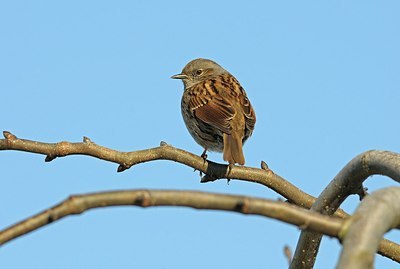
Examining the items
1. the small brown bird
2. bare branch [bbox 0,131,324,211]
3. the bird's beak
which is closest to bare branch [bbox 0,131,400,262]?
bare branch [bbox 0,131,324,211]

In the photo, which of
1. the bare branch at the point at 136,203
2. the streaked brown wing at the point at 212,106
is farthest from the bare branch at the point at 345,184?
the streaked brown wing at the point at 212,106

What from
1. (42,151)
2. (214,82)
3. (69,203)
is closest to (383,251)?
(42,151)

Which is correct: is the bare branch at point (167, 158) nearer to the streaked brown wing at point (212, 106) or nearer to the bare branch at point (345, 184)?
the bare branch at point (345, 184)

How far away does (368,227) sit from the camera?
2.31 meters

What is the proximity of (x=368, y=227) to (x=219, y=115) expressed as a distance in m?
7.99

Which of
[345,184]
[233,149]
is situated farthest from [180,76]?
[345,184]

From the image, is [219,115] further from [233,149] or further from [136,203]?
[136,203]

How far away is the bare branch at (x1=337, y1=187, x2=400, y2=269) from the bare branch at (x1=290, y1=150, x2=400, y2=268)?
1236mm

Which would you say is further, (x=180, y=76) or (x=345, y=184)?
(x=180, y=76)

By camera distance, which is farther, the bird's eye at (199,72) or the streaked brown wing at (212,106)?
the bird's eye at (199,72)

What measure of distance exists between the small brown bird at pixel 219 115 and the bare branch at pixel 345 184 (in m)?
3.68

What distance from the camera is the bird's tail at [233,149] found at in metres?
8.48

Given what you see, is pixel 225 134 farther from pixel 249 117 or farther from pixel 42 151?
pixel 42 151

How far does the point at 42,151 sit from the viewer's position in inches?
241
